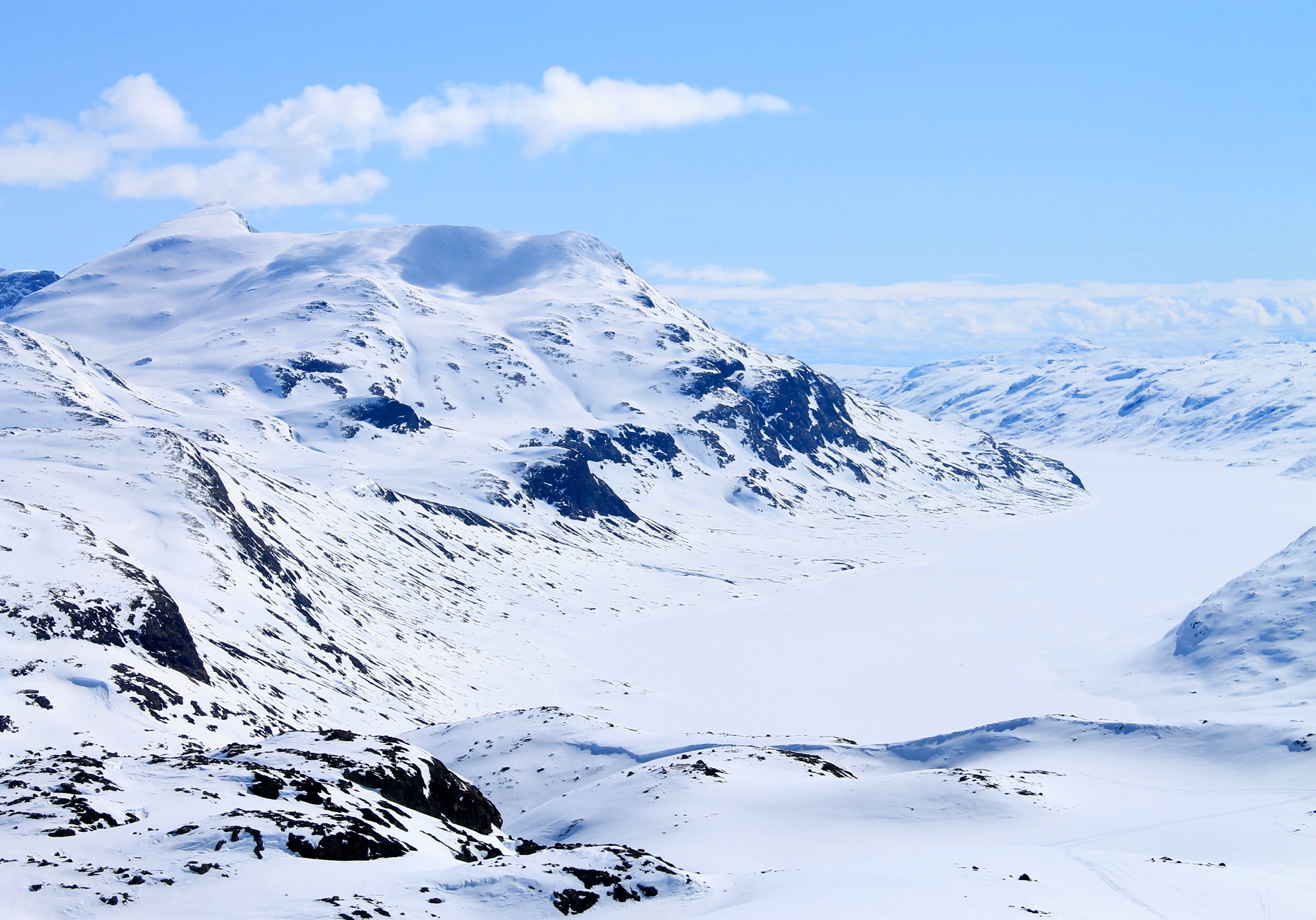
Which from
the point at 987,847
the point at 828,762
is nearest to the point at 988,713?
the point at 828,762

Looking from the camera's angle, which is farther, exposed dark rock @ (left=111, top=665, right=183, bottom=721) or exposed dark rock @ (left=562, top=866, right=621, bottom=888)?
exposed dark rock @ (left=111, top=665, right=183, bottom=721)

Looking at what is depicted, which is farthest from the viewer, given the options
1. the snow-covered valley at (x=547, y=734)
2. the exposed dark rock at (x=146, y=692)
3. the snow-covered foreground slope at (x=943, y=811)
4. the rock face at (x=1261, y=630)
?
the rock face at (x=1261, y=630)

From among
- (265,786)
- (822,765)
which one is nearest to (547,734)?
(822,765)

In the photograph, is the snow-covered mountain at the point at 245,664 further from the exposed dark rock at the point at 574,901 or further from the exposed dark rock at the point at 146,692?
the exposed dark rock at the point at 146,692

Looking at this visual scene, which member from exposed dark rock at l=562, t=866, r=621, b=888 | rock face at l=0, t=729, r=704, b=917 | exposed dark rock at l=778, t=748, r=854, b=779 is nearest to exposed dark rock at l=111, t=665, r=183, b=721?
rock face at l=0, t=729, r=704, b=917

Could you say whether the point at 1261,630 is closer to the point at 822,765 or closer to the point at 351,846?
the point at 822,765

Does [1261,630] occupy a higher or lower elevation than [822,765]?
lower

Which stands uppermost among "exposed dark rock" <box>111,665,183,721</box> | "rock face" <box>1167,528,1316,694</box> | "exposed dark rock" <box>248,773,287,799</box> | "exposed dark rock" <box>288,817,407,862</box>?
"exposed dark rock" <box>248,773,287,799</box>

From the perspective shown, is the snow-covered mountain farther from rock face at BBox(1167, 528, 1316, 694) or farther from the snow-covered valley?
rock face at BBox(1167, 528, 1316, 694)

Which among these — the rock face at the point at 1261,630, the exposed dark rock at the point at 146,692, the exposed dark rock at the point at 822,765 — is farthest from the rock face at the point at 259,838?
the rock face at the point at 1261,630

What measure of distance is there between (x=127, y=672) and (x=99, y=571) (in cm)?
1342

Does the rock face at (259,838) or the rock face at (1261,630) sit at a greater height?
the rock face at (259,838)

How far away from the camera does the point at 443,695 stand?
108688mm

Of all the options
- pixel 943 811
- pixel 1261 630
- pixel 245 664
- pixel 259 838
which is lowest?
pixel 1261 630
